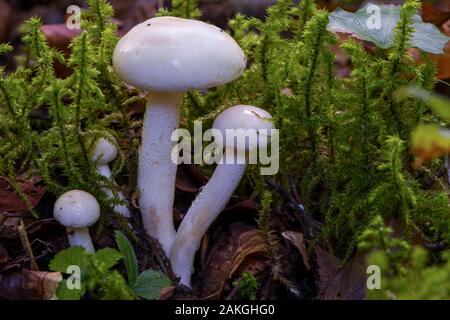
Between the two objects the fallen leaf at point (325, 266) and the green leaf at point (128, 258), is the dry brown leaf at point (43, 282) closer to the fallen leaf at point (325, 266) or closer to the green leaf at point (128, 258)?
the green leaf at point (128, 258)

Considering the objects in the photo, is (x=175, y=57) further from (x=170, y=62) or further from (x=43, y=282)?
(x=43, y=282)

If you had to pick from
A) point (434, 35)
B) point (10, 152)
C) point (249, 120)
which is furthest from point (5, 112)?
point (434, 35)

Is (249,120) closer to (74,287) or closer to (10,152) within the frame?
(74,287)

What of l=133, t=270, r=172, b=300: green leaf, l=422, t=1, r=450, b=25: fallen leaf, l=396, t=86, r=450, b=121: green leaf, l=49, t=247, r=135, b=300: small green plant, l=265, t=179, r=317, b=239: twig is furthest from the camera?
l=422, t=1, r=450, b=25: fallen leaf

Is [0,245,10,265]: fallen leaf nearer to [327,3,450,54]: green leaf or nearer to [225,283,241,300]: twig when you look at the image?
[225,283,241,300]: twig

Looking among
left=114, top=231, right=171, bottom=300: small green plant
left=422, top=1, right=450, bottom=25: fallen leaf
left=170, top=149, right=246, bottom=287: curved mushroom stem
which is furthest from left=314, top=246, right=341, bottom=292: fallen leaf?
left=422, top=1, right=450, bottom=25: fallen leaf
